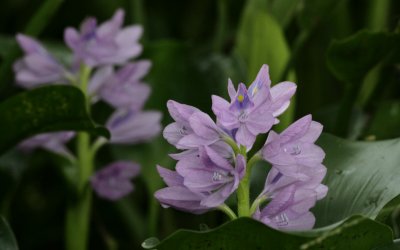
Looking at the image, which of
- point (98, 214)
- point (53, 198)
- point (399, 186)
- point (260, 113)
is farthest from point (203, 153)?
point (53, 198)

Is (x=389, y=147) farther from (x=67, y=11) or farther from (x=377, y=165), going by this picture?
(x=67, y=11)

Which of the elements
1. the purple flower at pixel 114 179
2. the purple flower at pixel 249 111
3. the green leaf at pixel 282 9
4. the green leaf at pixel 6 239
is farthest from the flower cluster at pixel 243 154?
the green leaf at pixel 282 9

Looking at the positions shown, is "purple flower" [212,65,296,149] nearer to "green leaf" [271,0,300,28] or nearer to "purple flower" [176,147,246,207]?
"purple flower" [176,147,246,207]

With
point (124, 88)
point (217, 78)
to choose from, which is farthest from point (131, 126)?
point (217, 78)

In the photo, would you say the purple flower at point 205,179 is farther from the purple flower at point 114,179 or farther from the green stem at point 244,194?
the purple flower at point 114,179

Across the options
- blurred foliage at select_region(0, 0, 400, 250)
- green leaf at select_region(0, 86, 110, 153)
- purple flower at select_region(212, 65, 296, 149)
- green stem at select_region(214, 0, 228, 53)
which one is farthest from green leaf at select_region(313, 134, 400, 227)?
green stem at select_region(214, 0, 228, 53)
